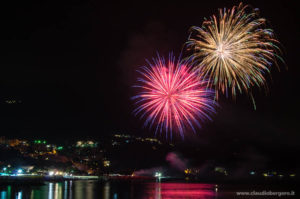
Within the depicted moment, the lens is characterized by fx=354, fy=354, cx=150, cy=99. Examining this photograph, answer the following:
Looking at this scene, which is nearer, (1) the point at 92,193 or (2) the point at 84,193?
(2) the point at 84,193

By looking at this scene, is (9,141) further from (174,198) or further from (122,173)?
(174,198)

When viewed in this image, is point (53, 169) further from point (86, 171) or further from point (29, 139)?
point (29, 139)

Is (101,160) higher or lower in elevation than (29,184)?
higher

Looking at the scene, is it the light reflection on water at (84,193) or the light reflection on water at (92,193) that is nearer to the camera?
the light reflection on water at (84,193)

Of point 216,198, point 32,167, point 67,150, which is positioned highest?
point 67,150

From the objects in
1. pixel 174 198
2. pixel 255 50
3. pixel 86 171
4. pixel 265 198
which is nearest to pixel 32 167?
pixel 86 171

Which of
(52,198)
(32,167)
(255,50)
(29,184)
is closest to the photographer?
(255,50)

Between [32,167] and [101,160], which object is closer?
[32,167]

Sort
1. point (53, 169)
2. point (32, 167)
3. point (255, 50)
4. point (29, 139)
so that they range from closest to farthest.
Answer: point (255, 50)
point (32, 167)
point (53, 169)
point (29, 139)

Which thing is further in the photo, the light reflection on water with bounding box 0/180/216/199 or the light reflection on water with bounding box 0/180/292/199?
the light reflection on water with bounding box 0/180/292/199
